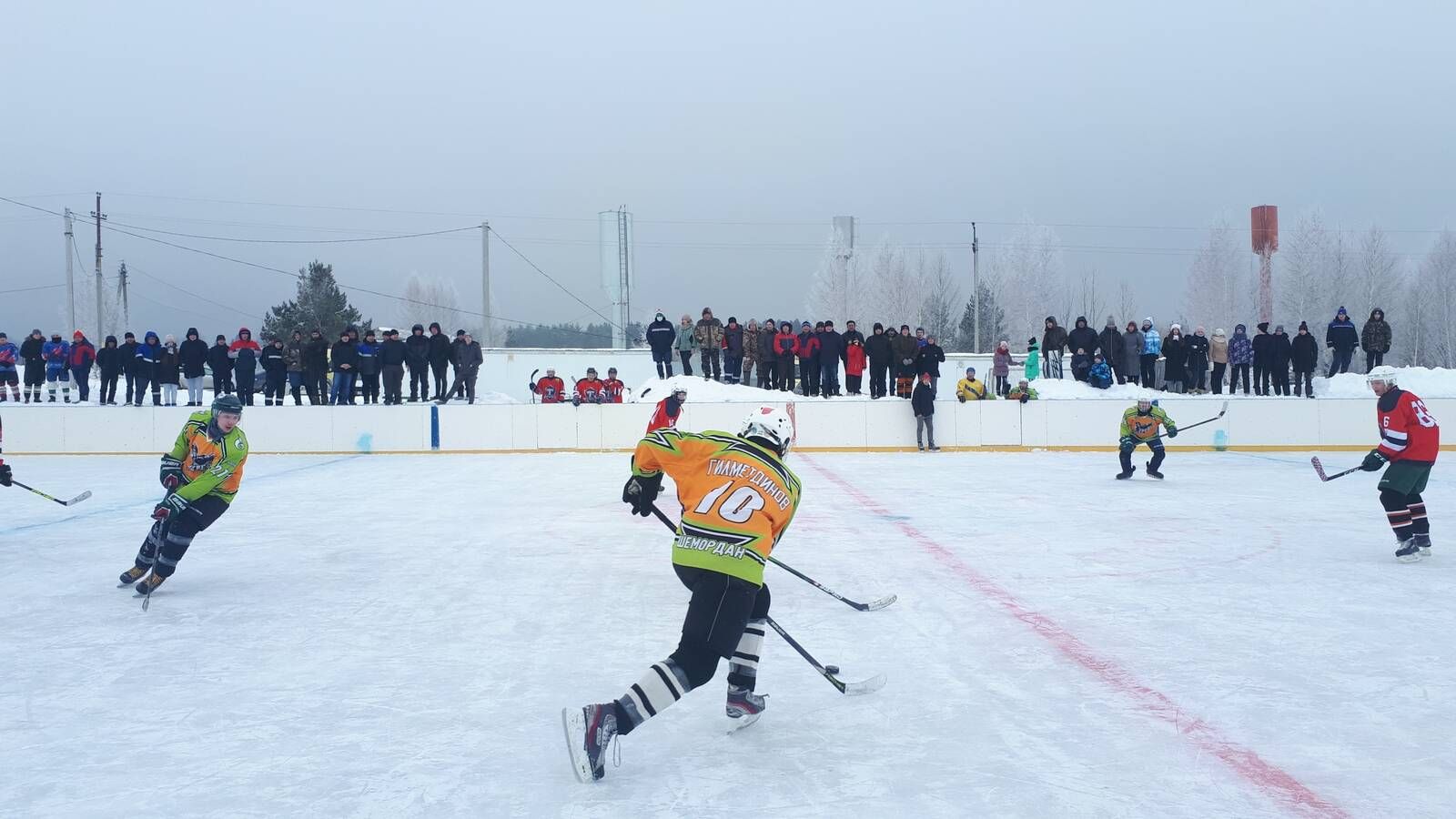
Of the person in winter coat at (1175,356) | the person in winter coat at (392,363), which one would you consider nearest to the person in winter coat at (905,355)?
the person in winter coat at (1175,356)

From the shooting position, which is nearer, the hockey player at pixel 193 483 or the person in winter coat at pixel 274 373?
the hockey player at pixel 193 483

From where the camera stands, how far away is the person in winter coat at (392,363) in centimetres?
1880

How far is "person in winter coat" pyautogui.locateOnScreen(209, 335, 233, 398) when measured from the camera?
1844 centimetres

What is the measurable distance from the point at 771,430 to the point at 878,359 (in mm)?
15540

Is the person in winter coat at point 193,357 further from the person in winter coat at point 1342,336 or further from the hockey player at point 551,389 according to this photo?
the person in winter coat at point 1342,336

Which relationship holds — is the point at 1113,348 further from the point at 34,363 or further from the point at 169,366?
the point at 34,363

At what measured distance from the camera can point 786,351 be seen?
1970 centimetres

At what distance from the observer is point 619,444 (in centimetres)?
1839

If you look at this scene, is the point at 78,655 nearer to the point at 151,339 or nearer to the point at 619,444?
the point at 619,444

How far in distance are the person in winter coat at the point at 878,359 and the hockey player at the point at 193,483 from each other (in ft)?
44.4

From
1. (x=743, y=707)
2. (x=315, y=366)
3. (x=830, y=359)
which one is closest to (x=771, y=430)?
(x=743, y=707)

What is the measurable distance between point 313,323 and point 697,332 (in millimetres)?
39547

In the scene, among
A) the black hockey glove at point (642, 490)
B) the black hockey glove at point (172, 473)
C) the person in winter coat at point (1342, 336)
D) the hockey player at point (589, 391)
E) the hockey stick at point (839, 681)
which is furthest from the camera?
the person in winter coat at point (1342, 336)

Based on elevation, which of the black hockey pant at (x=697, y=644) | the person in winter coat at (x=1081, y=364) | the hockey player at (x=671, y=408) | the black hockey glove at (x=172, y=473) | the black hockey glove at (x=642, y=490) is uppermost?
the person in winter coat at (x=1081, y=364)
